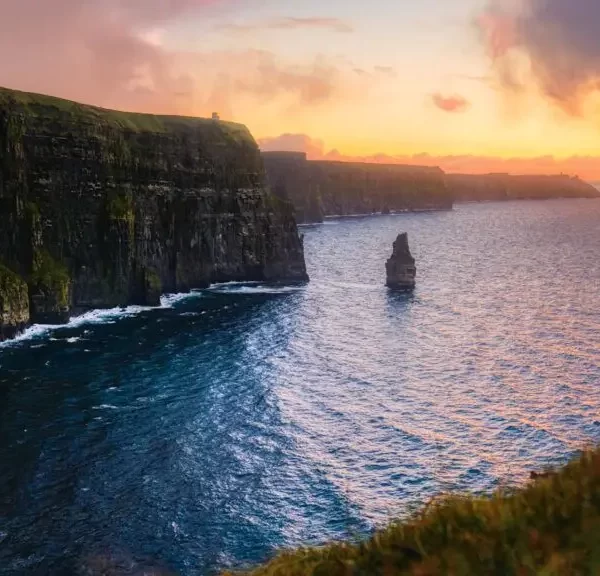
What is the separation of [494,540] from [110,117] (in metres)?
106

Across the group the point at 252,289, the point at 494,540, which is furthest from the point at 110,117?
the point at 494,540


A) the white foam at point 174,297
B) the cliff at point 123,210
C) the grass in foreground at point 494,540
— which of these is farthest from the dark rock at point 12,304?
the grass in foreground at point 494,540

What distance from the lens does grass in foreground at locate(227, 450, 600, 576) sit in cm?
980

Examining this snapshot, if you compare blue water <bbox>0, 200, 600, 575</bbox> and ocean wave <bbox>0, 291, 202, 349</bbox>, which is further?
ocean wave <bbox>0, 291, 202, 349</bbox>

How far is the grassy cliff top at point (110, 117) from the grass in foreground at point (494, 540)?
8692 centimetres

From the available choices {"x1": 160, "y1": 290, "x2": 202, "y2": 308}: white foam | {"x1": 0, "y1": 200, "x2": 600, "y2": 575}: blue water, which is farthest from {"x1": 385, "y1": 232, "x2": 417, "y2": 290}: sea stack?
{"x1": 160, "y1": 290, "x2": 202, "y2": 308}: white foam

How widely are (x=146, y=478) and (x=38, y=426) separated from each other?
44.9 feet

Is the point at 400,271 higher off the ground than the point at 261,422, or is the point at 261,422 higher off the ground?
the point at 400,271

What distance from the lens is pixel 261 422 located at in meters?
54.3

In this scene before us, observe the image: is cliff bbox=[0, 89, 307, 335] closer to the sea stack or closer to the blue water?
the blue water

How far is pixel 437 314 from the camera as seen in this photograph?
100000mm

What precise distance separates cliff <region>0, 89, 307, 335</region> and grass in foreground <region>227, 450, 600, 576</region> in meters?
75.5

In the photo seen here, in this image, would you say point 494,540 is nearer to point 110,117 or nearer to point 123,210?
point 123,210

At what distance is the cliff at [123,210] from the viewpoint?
86.6m
